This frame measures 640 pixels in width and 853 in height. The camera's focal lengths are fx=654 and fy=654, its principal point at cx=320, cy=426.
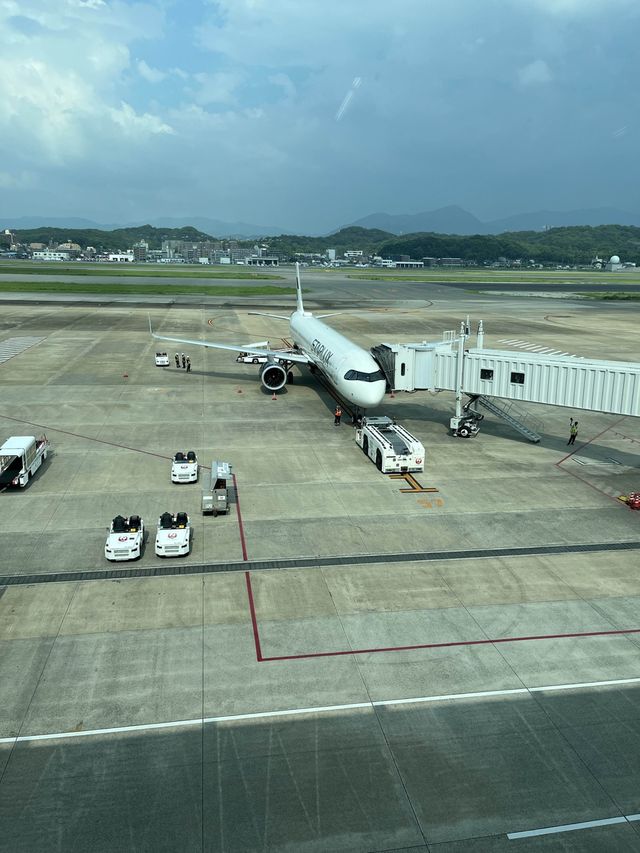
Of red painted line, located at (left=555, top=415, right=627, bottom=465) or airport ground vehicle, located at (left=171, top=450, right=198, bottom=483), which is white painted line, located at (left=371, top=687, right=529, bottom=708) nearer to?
airport ground vehicle, located at (left=171, top=450, right=198, bottom=483)

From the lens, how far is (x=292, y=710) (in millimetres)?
15984

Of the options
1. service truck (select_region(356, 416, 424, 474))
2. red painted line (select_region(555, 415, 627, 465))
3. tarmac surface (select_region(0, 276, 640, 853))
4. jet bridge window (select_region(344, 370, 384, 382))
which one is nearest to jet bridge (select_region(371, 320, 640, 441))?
jet bridge window (select_region(344, 370, 384, 382))

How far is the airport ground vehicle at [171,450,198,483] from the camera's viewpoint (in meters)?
31.5

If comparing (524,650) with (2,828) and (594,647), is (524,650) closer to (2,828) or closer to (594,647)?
(594,647)

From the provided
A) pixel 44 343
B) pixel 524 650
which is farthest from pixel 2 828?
pixel 44 343

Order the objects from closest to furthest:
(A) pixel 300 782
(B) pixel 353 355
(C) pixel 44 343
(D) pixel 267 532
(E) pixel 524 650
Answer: (A) pixel 300 782
(E) pixel 524 650
(D) pixel 267 532
(B) pixel 353 355
(C) pixel 44 343

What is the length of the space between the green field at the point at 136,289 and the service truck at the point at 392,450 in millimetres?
115420

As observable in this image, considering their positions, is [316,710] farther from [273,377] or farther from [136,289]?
[136,289]

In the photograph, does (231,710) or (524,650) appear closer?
(231,710)

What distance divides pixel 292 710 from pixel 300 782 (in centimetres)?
231

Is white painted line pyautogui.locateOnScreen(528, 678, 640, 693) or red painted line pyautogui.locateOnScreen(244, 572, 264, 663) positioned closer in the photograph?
white painted line pyautogui.locateOnScreen(528, 678, 640, 693)

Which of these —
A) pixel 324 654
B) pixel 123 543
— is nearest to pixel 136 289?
pixel 123 543

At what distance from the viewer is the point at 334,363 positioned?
138 ft

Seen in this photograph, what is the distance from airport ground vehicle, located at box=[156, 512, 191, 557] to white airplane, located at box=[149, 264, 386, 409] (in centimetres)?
1671
